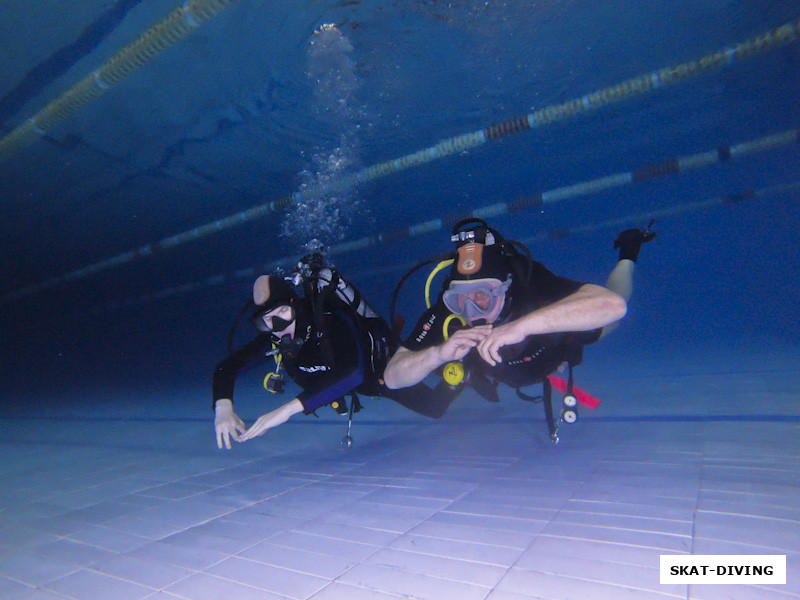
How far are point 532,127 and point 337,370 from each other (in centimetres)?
580


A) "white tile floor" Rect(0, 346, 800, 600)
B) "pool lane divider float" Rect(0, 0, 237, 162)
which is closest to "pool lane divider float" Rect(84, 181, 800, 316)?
"pool lane divider float" Rect(0, 0, 237, 162)

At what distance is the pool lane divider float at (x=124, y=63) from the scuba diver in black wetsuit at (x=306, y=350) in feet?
9.18

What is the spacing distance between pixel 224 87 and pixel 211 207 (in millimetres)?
4354

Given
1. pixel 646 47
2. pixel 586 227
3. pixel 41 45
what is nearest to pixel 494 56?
pixel 646 47

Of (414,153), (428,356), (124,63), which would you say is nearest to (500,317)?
(428,356)

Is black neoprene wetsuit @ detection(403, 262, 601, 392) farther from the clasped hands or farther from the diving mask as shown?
the clasped hands

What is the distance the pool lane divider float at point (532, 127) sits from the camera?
20.0 feet

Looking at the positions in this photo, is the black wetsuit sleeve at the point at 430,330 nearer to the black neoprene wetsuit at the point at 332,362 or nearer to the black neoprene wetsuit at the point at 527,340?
the black neoprene wetsuit at the point at 527,340

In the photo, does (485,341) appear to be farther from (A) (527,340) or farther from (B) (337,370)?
(B) (337,370)

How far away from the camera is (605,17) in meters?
5.40

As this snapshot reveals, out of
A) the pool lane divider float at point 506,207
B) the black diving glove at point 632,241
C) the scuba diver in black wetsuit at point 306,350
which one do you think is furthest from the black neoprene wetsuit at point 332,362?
the pool lane divider float at point 506,207

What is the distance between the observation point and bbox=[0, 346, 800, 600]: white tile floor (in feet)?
5.46

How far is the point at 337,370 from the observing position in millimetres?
3164

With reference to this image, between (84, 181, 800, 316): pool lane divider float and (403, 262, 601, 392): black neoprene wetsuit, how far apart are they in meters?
10.8
